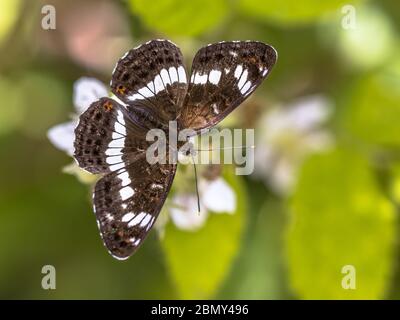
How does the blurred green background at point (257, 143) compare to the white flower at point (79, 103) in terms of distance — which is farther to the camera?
the blurred green background at point (257, 143)

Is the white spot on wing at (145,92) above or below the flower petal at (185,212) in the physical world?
above

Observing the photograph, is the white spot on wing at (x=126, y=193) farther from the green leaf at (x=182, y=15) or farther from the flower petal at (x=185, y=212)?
the green leaf at (x=182, y=15)

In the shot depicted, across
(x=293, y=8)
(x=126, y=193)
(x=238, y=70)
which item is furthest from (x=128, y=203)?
(x=293, y=8)

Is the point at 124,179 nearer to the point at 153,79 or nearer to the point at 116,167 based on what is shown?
the point at 116,167

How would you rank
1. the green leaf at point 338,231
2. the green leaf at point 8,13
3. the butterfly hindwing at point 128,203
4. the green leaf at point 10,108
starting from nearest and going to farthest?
the butterfly hindwing at point 128,203 → the green leaf at point 338,231 → the green leaf at point 8,13 → the green leaf at point 10,108

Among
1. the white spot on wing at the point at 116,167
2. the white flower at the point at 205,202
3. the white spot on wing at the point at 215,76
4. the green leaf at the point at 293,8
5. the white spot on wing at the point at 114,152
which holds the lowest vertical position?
the white flower at the point at 205,202

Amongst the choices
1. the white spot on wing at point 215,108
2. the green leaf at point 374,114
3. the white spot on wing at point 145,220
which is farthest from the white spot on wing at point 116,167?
the green leaf at point 374,114
